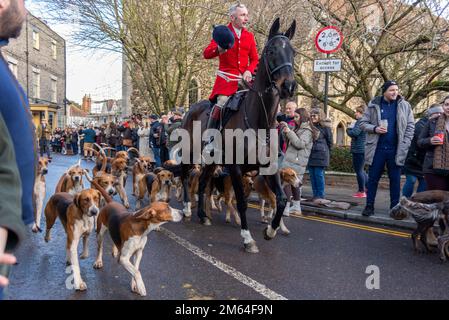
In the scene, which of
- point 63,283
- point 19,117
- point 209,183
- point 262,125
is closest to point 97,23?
point 209,183

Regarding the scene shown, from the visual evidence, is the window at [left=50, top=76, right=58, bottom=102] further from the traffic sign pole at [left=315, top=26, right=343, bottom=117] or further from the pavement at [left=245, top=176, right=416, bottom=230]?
the traffic sign pole at [left=315, top=26, right=343, bottom=117]

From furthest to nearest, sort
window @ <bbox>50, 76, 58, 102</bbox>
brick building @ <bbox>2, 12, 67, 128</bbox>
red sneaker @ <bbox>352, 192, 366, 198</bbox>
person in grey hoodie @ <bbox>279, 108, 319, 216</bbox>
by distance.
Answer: window @ <bbox>50, 76, 58, 102</bbox>, brick building @ <bbox>2, 12, 67, 128</bbox>, red sneaker @ <bbox>352, 192, 366, 198</bbox>, person in grey hoodie @ <bbox>279, 108, 319, 216</bbox>

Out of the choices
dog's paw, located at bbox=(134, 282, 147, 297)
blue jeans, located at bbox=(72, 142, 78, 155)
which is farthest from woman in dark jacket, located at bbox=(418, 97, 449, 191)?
blue jeans, located at bbox=(72, 142, 78, 155)

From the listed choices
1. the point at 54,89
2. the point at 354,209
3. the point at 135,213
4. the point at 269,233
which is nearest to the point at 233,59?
the point at 269,233

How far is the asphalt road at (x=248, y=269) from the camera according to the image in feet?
13.3

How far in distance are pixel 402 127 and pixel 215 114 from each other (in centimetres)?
342

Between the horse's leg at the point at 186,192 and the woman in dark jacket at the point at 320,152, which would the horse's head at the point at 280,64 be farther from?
the woman in dark jacket at the point at 320,152

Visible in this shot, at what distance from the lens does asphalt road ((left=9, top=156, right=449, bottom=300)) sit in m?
4.04

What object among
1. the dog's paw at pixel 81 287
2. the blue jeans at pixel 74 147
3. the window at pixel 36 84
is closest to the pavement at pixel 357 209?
the dog's paw at pixel 81 287

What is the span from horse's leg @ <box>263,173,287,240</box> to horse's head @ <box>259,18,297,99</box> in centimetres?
133

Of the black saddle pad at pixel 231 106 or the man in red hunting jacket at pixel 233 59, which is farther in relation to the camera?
the man in red hunting jacket at pixel 233 59

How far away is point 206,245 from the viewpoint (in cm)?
582

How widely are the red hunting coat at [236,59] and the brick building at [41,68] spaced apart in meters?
28.1
